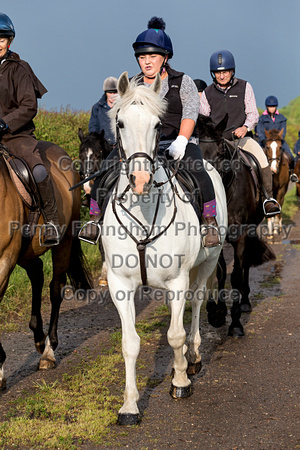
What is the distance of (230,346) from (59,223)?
7.86 feet

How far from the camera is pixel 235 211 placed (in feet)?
24.6

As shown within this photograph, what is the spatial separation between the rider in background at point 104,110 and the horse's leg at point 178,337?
17.3 ft

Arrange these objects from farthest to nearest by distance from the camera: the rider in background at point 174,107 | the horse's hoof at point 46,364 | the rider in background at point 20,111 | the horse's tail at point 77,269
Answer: the horse's tail at point 77,269, the horse's hoof at point 46,364, the rider in background at point 20,111, the rider in background at point 174,107

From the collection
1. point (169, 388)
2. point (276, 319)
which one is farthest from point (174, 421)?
point (276, 319)

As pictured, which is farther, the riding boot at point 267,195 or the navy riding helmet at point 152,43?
the riding boot at point 267,195

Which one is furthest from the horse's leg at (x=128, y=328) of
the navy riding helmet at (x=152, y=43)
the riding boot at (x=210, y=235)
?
the navy riding helmet at (x=152, y=43)

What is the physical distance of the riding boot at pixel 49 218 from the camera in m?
5.63

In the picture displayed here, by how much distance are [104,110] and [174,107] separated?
4.47 meters

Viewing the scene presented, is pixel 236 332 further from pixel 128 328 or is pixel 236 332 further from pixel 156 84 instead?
pixel 156 84

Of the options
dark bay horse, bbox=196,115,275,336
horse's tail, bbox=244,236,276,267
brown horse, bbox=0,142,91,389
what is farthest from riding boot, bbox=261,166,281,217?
brown horse, bbox=0,142,91,389

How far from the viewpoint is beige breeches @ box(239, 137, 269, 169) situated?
8.20 meters

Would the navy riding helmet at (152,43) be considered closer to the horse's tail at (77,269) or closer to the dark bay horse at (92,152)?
the horse's tail at (77,269)

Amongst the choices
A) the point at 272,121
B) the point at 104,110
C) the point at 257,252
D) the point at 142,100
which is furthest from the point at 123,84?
the point at 272,121

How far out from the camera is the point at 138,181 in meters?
3.87
